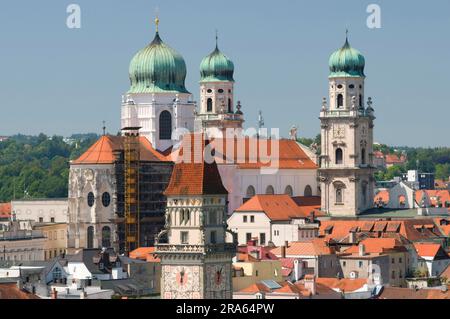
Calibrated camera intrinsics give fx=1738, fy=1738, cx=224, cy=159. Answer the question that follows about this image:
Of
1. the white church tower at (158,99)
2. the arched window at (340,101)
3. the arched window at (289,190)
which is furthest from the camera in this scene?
the arched window at (289,190)

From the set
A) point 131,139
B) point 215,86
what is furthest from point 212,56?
point 131,139

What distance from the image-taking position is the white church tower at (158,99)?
110625 millimetres

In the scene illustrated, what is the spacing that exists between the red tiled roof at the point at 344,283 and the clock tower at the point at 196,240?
42.6 feet

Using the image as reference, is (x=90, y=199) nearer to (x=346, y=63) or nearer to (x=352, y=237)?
(x=352, y=237)

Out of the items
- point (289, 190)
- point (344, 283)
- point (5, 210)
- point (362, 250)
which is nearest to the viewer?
point (344, 283)

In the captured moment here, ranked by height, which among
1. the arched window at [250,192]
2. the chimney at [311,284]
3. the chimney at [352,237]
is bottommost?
the chimney at [311,284]

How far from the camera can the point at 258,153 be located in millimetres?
115938

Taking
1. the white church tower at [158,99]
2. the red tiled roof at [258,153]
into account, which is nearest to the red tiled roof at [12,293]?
the red tiled roof at [258,153]

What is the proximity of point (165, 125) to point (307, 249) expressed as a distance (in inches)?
1199

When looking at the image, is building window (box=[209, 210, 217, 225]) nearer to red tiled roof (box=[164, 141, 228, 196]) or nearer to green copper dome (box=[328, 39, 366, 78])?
red tiled roof (box=[164, 141, 228, 196])

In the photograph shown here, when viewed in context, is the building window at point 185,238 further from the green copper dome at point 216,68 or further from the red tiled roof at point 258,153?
the green copper dome at point 216,68

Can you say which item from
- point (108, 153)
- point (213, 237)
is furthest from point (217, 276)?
point (108, 153)

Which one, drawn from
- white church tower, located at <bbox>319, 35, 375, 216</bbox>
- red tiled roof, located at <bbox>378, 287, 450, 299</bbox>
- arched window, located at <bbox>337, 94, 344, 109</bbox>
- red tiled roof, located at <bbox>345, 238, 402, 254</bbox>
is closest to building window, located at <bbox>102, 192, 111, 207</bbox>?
white church tower, located at <bbox>319, 35, 375, 216</bbox>
